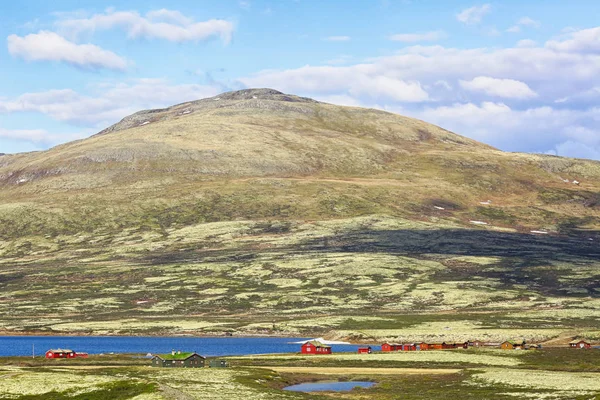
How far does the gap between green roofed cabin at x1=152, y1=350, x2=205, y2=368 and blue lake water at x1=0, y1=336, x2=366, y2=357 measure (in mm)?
26229

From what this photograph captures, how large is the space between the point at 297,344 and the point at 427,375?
58.1 meters

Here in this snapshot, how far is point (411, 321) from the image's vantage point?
19562cm

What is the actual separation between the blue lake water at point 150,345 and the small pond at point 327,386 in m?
45.5

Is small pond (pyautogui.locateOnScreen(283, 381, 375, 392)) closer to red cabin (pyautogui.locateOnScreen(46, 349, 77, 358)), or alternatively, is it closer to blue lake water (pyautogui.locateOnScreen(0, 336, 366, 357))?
blue lake water (pyautogui.locateOnScreen(0, 336, 366, 357))

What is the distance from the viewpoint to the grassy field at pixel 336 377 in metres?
91.8

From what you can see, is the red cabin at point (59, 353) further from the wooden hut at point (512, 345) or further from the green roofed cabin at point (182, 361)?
the wooden hut at point (512, 345)

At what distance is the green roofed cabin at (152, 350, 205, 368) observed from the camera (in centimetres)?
12438

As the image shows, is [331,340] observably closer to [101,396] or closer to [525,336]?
[525,336]

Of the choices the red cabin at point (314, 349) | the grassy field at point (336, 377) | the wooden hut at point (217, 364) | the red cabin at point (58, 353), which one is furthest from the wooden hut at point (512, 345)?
the red cabin at point (58, 353)

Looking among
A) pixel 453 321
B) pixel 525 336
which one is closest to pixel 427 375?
pixel 525 336

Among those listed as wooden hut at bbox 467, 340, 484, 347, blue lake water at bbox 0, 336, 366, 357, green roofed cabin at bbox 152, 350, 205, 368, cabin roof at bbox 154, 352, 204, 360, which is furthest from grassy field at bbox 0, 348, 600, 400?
blue lake water at bbox 0, 336, 366, 357

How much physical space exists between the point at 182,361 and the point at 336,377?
23.0 meters

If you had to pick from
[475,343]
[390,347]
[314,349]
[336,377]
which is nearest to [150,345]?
[314,349]

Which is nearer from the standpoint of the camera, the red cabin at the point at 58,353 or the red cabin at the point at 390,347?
the red cabin at the point at 58,353
